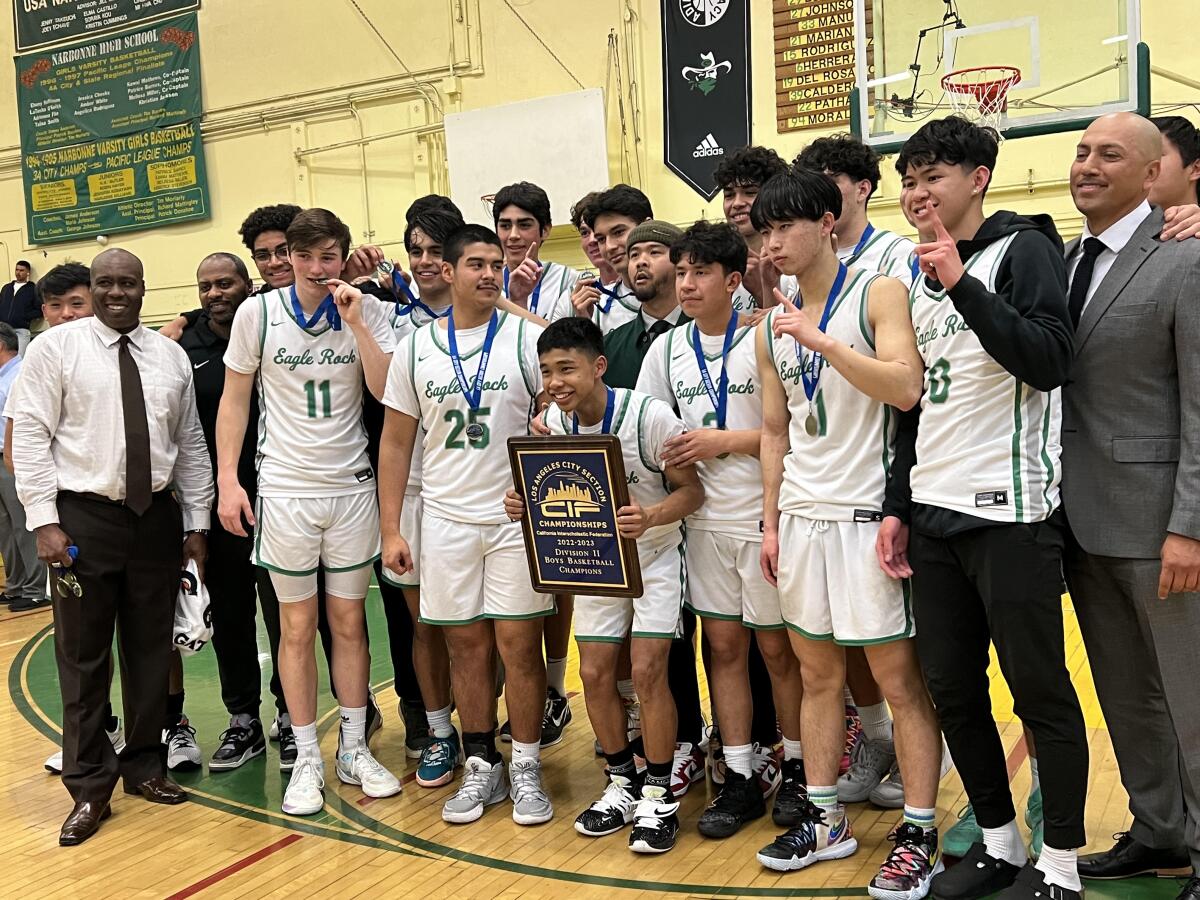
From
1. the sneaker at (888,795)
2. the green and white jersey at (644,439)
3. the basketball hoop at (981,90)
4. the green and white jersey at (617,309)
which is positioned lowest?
the sneaker at (888,795)

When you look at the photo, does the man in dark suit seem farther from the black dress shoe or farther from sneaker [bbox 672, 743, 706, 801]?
the black dress shoe

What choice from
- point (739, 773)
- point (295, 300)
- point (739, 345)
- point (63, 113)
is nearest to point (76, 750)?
point (295, 300)

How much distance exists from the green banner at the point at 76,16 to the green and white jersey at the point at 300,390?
1022 cm

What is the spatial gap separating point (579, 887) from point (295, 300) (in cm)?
243

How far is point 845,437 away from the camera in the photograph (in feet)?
11.1

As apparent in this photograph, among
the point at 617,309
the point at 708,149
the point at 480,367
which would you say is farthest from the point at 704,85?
the point at 480,367

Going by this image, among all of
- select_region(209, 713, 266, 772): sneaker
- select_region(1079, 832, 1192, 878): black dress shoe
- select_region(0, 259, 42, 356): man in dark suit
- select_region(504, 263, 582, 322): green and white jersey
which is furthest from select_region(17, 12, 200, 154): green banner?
select_region(1079, 832, 1192, 878): black dress shoe

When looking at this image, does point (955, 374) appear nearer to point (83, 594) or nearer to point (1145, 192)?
point (1145, 192)

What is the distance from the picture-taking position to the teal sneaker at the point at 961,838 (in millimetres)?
3518

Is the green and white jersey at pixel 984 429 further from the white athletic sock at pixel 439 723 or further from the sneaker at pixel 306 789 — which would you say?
the sneaker at pixel 306 789

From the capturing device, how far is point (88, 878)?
12.5 feet

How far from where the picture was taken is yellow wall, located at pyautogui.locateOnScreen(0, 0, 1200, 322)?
1049 centimetres

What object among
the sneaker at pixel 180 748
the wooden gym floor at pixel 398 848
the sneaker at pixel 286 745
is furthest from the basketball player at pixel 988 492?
the sneaker at pixel 180 748

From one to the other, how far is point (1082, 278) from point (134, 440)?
346cm
